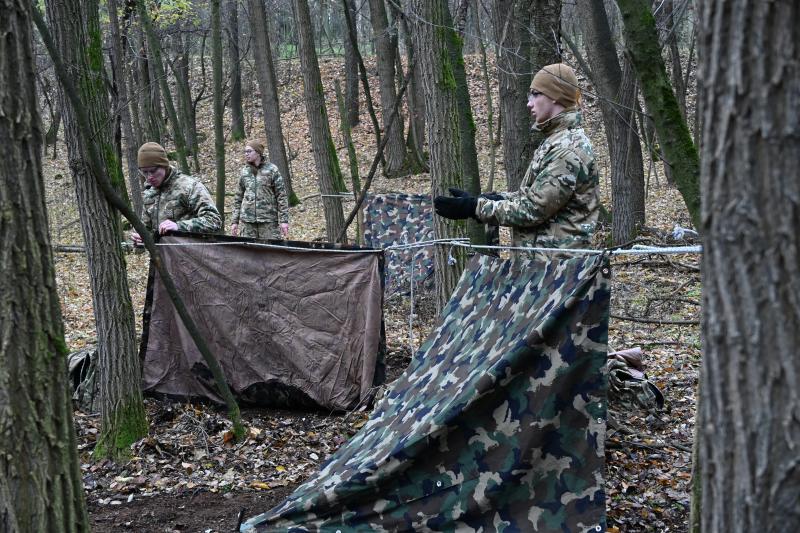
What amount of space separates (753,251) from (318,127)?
9.95 meters

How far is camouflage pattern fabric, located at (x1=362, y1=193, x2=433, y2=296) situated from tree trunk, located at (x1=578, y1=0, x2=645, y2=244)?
3.31 m

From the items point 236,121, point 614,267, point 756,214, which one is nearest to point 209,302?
point 756,214

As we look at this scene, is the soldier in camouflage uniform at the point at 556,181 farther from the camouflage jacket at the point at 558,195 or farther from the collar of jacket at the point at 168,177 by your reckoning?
the collar of jacket at the point at 168,177

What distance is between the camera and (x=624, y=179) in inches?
496

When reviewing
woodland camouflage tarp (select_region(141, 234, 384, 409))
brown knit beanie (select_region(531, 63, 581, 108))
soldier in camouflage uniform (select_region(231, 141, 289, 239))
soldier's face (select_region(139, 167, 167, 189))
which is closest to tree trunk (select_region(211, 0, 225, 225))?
soldier in camouflage uniform (select_region(231, 141, 289, 239))

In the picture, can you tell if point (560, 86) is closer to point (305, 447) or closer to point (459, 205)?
point (459, 205)

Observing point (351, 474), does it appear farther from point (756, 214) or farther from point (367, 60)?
point (367, 60)

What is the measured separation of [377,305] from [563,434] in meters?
3.03

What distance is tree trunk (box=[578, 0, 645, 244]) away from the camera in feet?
41.0

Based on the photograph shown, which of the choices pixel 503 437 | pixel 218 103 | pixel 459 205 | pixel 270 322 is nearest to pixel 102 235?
pixel 270 322

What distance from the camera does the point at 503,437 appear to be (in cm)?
384

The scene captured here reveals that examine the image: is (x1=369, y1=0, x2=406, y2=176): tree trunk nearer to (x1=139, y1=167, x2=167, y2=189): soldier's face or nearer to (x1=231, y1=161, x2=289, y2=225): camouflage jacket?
(x1=231, y1=161, x2=289, y2=225): camouflage jacket

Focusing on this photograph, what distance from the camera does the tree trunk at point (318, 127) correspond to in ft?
36.7

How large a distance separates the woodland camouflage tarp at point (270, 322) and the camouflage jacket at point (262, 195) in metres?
2.78
